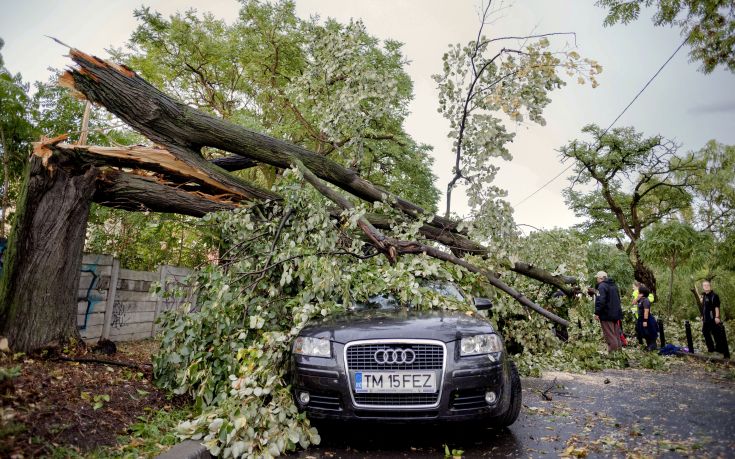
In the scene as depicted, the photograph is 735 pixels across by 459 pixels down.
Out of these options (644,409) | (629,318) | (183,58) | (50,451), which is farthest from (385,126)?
(50,451)

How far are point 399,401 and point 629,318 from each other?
16373 millimetres

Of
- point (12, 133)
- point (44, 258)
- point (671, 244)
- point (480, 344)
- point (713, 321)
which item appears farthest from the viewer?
point (671, 244)

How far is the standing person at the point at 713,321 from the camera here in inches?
382

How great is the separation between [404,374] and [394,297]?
53.6 inches

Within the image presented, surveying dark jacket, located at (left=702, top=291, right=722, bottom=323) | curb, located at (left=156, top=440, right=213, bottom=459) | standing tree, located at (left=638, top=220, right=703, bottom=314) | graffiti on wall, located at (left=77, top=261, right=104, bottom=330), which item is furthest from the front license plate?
standing tree, located at (left=638, top=220, right=703, bottom=314)

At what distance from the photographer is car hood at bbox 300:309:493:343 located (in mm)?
3627

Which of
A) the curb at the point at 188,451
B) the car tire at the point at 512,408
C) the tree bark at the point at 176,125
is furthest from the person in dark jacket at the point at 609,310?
the curb at the point at 188,451

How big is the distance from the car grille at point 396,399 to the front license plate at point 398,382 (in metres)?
0.04

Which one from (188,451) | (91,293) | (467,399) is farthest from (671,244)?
(188,451)

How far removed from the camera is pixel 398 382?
3482 mm

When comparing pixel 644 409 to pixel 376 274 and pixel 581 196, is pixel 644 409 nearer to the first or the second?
pixel 376 274

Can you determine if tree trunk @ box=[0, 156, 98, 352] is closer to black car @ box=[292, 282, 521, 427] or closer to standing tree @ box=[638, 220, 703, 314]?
black car @ box=[292, 282, 521, 427]

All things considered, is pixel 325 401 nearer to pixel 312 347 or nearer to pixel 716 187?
pixel 312 347

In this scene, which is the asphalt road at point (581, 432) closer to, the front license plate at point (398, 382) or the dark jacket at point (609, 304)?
the front license plate at point (398, 382)
